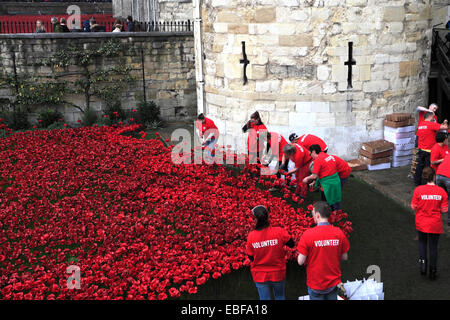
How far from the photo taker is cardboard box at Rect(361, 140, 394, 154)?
1105 cm

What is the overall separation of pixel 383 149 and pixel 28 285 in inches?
308

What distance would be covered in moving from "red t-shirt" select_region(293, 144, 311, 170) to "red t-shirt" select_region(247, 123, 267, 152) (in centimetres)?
121

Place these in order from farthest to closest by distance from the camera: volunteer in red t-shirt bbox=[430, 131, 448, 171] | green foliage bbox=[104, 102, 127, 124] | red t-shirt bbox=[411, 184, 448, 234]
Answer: green foliage bbox=[104, 102, 127, 124], volunteer in red t-shirt bbox=[430, 131, 448, 171], red t-shirt bbox=[411, 184, 448, 234]

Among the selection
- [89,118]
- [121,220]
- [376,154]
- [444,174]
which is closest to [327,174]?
[444,174]

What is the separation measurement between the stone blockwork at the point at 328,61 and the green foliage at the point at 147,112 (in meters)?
4.31

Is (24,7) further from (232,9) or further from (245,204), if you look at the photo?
(245,204)

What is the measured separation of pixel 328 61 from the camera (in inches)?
436

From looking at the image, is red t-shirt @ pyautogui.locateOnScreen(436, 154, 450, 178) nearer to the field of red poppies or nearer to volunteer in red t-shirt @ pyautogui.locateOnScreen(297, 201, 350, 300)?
the field of red poppies

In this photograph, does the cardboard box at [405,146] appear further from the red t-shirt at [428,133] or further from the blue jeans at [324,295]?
the blue jeans at [324,295]

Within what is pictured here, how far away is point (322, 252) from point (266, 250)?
61 cm

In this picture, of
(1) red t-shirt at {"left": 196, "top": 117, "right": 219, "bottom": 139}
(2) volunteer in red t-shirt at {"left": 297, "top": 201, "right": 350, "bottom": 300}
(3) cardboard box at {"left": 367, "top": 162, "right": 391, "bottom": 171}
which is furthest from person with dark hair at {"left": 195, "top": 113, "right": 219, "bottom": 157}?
(2) volunteer in red t-shirt at {"left": 297, "top": 201, "right": 350, "bottom": 300}

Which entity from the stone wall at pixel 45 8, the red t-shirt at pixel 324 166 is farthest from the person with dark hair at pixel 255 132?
the stone wall at pixel 45 8

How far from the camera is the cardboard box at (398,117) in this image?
37.0 ft

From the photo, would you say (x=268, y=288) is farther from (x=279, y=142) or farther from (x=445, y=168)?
(x=279, y=142)
